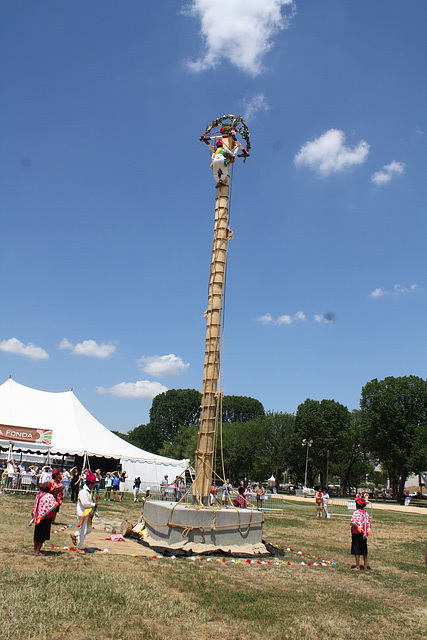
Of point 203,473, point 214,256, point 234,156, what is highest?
point 234,156

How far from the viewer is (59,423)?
25.4 meters

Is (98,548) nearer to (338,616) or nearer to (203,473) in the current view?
(203,473)

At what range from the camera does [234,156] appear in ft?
40.6

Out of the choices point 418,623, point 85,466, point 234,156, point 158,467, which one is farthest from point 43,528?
point 158,467

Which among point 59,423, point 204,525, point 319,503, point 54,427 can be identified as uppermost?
point 59,423

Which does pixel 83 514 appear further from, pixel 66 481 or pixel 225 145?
pixel 66 481

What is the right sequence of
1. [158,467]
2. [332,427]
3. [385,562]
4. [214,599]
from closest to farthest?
[214,599] → [385,562] → [158,467] → [332,427]

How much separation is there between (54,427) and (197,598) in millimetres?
20619

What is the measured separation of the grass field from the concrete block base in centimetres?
92

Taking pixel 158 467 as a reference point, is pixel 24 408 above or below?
above

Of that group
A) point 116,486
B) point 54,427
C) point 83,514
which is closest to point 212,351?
point 83,514

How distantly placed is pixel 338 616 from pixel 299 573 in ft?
8.75

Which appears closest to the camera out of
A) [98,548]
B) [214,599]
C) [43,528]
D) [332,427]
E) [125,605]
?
[125,605]

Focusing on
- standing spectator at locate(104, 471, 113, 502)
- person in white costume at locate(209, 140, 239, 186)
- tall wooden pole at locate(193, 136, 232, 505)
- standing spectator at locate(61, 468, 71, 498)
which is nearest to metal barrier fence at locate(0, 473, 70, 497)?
standing spectator at locate(61, 468, 71, 498)
